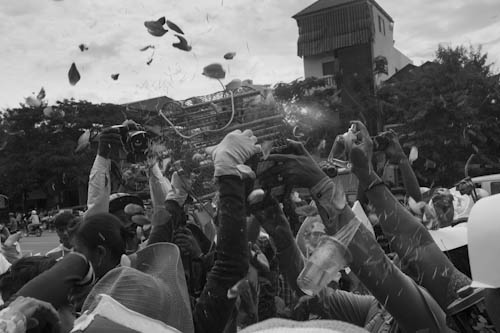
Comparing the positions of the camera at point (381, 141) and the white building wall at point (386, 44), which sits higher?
the white building wall at point (386, 44)

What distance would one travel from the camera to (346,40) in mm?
28969

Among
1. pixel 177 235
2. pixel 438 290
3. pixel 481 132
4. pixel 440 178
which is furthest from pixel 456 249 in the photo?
pixel 481 132

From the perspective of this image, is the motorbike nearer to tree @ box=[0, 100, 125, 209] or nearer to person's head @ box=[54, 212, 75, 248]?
tree @ box=[0, 100, 125, 209]

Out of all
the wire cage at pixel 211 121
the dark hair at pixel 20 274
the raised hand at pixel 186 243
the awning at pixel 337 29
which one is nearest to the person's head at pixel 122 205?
the raised hand at pixel 186 243

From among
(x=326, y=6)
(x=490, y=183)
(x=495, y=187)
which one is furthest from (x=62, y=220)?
(x=326, y=6)

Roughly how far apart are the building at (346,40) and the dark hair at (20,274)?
25.5m

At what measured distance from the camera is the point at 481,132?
59.9 feet

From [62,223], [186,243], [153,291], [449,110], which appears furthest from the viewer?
[449,110]

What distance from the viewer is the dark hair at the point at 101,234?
8.01 ft

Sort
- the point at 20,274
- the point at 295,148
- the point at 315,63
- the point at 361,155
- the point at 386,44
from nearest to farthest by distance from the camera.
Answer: the point at 295,148
the point at 361,155
the point at 20,274
the point at 315,63
the point at 386,44

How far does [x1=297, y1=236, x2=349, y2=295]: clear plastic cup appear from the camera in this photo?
176 centimetres

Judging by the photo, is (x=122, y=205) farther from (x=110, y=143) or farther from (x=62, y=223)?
(x=62, y=223)

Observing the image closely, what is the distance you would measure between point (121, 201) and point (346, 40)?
89.7 feet

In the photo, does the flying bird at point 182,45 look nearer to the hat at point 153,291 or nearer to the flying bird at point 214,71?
the flying bird at point 214,71
